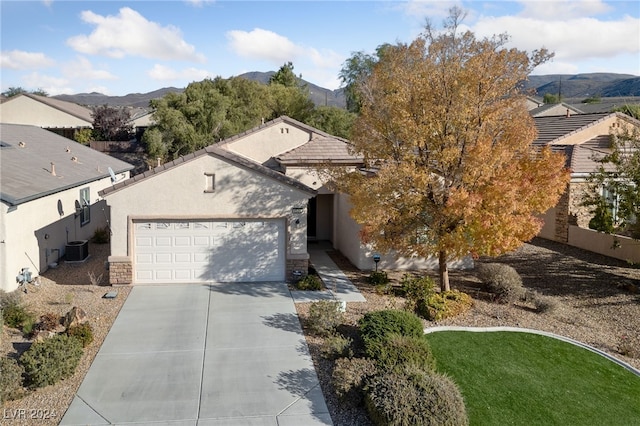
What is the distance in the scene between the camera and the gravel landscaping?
33.1ft

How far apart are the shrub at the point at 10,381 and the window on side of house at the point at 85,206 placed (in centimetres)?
1342

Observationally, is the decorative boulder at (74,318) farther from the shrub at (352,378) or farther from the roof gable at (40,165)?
the shrub at (352,378)

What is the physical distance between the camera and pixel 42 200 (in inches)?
701

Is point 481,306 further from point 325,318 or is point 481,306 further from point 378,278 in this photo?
point 325,318

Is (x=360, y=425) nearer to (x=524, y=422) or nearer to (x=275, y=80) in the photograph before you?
(x=524, y=422)

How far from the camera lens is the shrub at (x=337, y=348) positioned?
11305 millimetres

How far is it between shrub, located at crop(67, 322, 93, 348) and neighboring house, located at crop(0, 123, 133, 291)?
435 cm

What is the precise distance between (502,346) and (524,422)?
3.24m

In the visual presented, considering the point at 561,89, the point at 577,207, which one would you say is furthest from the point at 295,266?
the point at 561,89

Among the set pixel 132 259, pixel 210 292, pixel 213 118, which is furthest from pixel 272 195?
pixel 213 118

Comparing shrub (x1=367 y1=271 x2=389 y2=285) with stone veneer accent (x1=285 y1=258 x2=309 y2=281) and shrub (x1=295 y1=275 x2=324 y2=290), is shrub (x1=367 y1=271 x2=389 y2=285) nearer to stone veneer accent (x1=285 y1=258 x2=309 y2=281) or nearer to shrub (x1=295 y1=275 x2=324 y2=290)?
shrub (x1=295 y1=275 x2=324 y2=290)

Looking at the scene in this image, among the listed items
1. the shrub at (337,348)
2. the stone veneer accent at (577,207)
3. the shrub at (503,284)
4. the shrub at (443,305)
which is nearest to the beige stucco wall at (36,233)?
the shrub at (337,348)

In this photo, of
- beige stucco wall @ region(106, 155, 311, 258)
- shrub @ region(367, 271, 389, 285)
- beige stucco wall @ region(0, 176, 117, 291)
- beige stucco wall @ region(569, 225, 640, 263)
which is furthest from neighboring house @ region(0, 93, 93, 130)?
beige stucco wall @ region(569, 225, 640, 263)

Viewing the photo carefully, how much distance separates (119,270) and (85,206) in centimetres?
790
